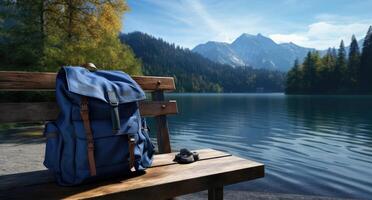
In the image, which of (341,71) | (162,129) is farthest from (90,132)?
(341,71)

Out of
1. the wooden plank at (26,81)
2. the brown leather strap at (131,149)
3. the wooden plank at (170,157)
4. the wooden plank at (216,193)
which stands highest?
the wooden plank at (26,81)

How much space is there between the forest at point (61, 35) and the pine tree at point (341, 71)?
106 metres

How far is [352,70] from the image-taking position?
11119 cm

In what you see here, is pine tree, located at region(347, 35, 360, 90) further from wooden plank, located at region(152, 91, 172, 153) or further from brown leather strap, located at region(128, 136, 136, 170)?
brown leather strap, located at region(128, 136, 136, 170)

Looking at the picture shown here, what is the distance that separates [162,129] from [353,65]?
123031 mm

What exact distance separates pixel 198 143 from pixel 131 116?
19850mm

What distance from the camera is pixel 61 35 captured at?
838 inches

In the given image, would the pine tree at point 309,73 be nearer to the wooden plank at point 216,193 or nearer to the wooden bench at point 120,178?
→ the wooden bench at point 120,178

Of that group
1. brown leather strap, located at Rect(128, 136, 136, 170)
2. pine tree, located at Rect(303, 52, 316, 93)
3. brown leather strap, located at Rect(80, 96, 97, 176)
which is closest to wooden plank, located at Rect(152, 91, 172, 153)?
brown leather strap, located at Rect(128, 136, 136, 170)

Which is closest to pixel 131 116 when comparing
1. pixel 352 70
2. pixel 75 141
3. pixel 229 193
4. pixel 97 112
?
pixel 97 112

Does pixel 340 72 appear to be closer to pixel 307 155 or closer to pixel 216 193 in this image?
pixel 307 155

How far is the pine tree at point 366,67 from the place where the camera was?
107 m

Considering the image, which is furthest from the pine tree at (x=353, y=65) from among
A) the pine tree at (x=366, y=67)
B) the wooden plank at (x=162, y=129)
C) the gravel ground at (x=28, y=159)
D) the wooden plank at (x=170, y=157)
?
the wooden plank at (x=162, y=129)

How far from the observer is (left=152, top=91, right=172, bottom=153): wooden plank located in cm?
420
